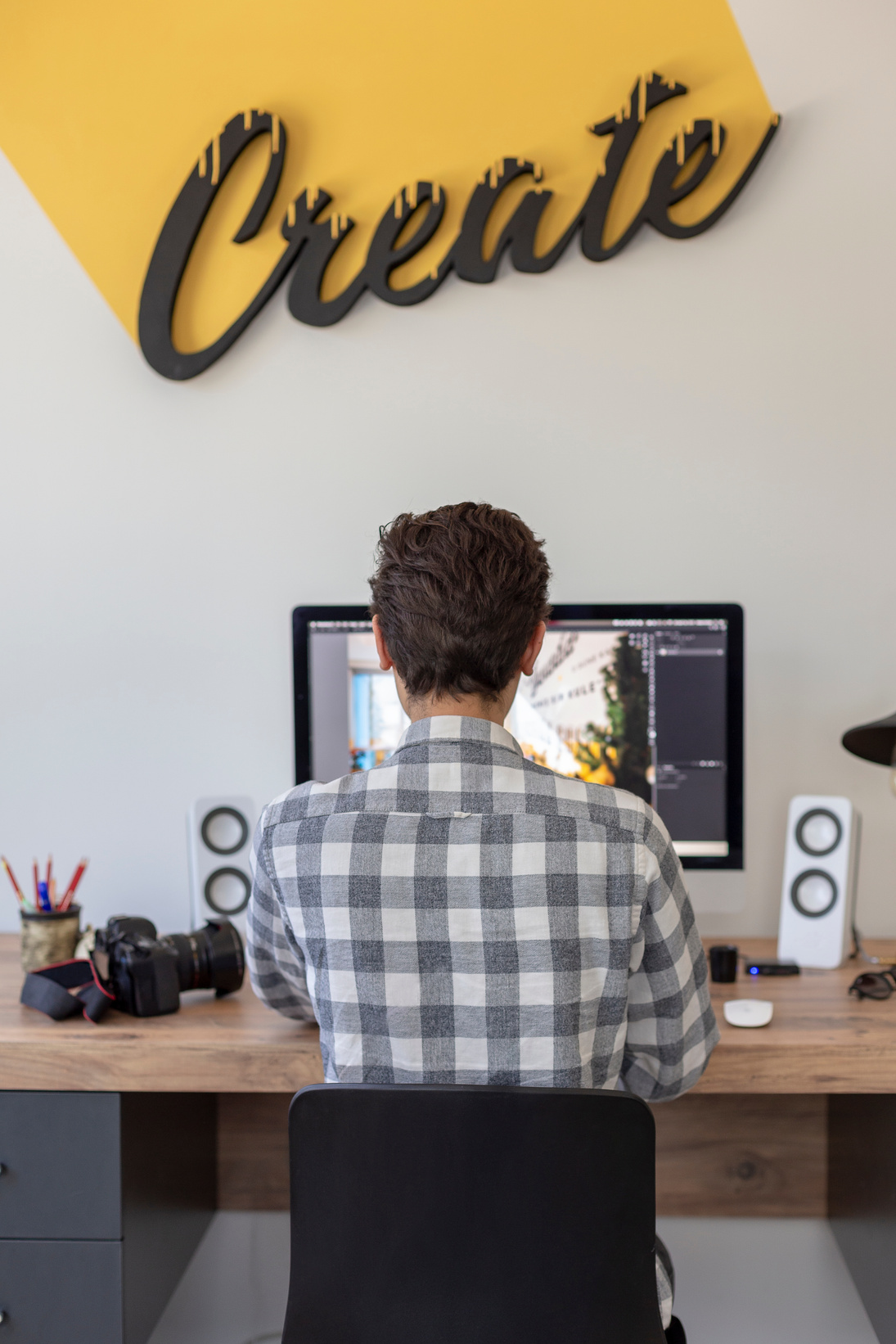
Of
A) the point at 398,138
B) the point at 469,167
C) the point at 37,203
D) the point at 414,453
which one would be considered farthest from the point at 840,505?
the point at 37,203

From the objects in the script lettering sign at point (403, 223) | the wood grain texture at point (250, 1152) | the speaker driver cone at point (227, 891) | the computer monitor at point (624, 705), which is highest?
the script lettering sign at point (403, 223)

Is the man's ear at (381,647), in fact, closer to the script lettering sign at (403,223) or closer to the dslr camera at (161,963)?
the dslr camera at (161,963)

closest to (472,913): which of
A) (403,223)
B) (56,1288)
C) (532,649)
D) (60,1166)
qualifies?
(532,649)

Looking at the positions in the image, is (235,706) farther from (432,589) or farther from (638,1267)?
(638,1267)

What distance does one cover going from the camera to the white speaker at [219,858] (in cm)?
162

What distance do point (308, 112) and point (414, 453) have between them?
679 mm

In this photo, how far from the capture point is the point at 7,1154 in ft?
4.13

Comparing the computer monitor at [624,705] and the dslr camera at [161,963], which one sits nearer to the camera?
the dslr camera at [161,963]

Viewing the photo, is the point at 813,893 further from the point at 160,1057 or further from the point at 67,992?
the point at 67,992

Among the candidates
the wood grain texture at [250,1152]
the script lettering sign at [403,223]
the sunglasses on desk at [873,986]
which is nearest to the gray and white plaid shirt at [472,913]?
the sunglasses on desk at [873,986]

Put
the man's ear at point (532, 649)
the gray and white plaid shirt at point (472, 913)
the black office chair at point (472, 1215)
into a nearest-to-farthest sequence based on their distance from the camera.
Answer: the black office chair at point (472, 1215) → the gray and white plaid shirt at point (472, 913) → the man's ear at point (532, 649)

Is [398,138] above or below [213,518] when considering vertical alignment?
above

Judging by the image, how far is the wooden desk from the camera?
3.92 ft

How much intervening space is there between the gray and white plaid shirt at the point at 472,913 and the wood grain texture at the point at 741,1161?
3.33 feet
